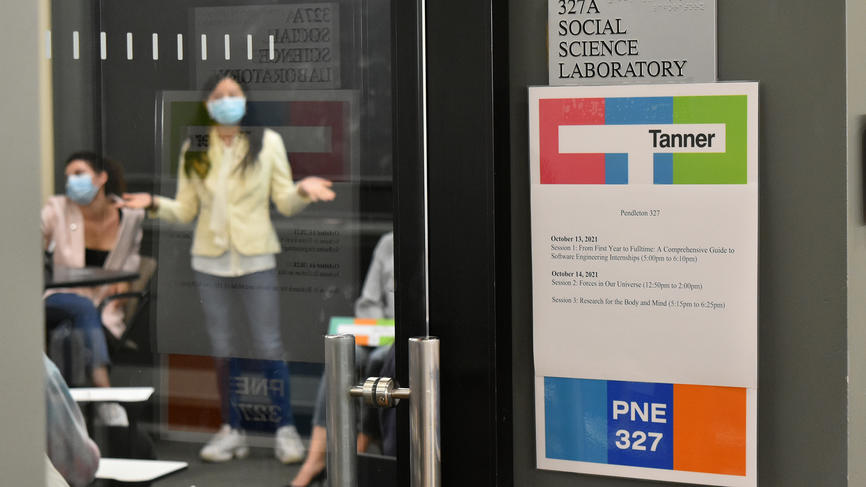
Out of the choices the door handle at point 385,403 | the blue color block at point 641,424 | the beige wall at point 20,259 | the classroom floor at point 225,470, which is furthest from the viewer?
the blue color block at point 641,424

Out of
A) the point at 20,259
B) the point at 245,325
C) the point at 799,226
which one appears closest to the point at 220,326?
the point at 245,325

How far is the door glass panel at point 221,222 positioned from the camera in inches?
31.9

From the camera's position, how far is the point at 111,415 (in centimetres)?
85

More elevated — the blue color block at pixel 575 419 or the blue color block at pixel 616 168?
the blue color block at pixel 616 168

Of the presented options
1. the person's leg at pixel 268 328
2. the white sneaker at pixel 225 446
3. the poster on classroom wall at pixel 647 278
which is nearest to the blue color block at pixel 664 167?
the poster on classroom wall at pixel 647 278

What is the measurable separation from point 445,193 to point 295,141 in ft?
1.02

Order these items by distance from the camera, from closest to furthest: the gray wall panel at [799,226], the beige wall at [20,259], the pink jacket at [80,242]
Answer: the beige wall at [20,259] < the pink jacket at [80,242] < the gray wall panel at [799,226]

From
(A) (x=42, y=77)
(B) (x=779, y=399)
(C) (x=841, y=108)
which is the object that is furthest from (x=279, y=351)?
(C) (x=841, y=108)

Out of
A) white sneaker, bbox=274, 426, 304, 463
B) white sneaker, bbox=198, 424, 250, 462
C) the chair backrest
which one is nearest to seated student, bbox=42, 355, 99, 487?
the chair backrest

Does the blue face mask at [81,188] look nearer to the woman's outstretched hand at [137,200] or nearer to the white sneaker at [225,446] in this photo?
the woman's outstretched hand at [137,200]

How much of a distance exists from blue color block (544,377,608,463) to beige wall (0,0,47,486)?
1.09m

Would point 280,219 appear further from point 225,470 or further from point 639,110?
point 639,110

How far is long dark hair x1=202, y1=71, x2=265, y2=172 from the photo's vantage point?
1.04 m

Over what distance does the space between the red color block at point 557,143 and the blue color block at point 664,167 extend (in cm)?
8
